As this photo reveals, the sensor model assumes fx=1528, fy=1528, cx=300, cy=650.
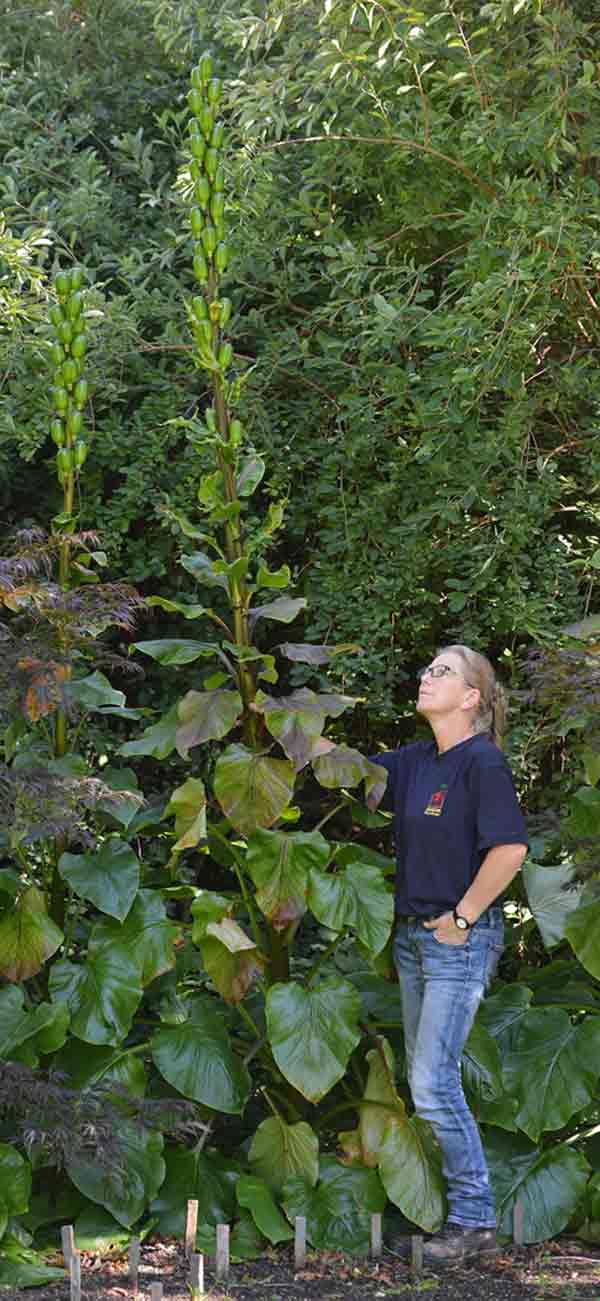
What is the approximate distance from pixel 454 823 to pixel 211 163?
5.77 ft

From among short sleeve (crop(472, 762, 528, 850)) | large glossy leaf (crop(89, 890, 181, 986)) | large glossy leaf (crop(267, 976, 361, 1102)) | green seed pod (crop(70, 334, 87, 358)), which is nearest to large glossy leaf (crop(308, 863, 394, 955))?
large glossy leaf (crop(267, 976, 361, 1102))

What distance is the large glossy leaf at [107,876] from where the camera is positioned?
393 cm

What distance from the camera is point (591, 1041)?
156 inches

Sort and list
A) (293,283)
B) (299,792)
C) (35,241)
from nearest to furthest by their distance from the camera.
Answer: (35,241), (293,283), (299,792)

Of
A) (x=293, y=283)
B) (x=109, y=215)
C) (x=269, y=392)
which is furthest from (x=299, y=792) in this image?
(x=109, y=215)

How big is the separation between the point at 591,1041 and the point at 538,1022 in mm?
184

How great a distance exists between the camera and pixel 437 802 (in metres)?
3.82

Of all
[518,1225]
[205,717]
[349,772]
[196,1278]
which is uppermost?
[205,717]

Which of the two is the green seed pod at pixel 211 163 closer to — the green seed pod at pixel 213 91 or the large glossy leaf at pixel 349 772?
the green seed pod at pixel 213 91

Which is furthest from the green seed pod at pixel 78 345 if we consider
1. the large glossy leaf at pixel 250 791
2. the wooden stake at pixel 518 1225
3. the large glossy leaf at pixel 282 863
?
the wooden stake at pixel 518 1225

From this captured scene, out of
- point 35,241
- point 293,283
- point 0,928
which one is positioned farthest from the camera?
point 293,283

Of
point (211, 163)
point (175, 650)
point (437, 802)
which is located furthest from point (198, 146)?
point (437, 802)

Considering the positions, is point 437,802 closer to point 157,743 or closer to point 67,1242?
point 157,743

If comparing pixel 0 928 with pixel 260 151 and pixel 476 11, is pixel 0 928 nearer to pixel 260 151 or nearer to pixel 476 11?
pixel 260 151
